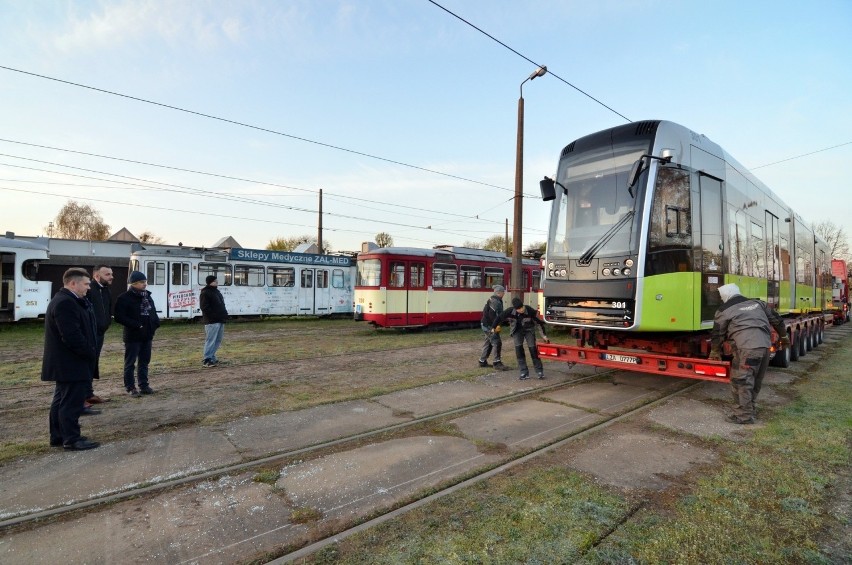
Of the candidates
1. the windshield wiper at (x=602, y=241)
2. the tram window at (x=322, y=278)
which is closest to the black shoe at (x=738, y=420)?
the windshield wiper at (x=602, y=241)

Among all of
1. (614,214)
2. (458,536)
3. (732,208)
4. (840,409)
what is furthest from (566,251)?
(458,536)

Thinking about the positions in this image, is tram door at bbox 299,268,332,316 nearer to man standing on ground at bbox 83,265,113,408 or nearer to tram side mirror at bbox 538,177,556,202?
man standing on ground at bbox 83,265,113,408

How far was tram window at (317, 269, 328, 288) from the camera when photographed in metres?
24.2

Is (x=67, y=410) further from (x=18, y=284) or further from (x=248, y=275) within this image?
(x=248, y=275)

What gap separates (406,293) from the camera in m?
17.0

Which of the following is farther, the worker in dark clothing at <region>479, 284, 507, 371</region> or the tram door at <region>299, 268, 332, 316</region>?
the tram door at <region>299, 268, 332, 316</region>

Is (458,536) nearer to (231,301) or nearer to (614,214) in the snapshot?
(614,214)

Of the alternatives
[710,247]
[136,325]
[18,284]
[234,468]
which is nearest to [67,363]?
[234,468]

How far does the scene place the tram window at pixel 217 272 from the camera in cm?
2059

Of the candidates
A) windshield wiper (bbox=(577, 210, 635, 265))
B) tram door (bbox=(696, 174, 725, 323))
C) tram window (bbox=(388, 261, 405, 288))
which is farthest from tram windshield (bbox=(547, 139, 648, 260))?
tram window (bbox=(388, 261, 405, 288))

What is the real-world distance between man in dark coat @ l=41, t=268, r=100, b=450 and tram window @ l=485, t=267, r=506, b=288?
16.3 meters

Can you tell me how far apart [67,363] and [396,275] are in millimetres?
12292

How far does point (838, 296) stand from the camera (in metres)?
26.6

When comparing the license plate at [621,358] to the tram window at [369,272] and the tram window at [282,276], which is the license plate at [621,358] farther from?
the tram window at [282,276]
